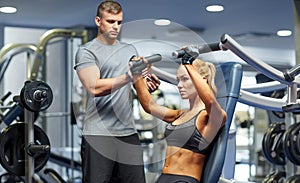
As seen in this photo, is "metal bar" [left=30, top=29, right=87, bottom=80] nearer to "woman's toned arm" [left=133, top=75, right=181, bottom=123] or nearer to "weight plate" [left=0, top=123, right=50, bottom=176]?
"weight plate" [left=0, top=123, right=50, bottom=176]

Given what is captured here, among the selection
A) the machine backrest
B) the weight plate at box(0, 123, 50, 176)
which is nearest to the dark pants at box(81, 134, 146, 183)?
the machine backrest

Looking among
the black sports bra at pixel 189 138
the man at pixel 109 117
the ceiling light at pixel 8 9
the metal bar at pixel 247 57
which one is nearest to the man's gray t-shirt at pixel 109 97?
the man at pixel 109 117

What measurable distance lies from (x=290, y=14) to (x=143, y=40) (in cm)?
350

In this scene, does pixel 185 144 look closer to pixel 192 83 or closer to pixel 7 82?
pixel 192 83

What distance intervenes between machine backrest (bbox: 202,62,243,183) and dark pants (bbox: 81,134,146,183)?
1.48 ft

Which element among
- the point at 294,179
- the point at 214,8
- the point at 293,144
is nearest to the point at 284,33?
the point at 214,8

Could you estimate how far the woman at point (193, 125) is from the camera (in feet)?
10.7

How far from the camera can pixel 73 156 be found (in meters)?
6.39

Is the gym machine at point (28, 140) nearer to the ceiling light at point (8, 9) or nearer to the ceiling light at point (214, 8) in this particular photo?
the ceiling light at point (8, 9)

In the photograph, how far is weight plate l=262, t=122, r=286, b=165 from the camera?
535cm

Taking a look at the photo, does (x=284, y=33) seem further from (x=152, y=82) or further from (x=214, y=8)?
(x=152, y=82)

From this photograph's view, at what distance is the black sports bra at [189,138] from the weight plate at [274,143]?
2.15m

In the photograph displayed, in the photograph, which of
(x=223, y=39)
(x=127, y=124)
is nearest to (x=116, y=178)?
→ (x=127, y=124)

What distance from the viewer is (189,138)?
3.29m
